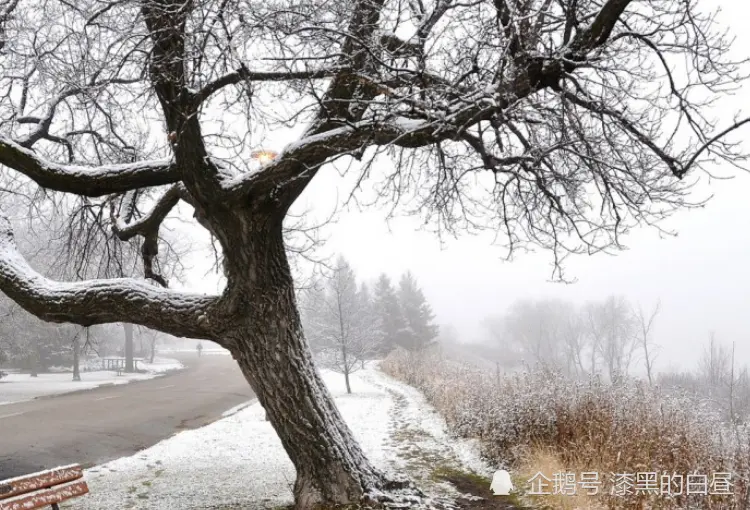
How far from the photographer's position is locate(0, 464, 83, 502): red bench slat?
430 centimetres

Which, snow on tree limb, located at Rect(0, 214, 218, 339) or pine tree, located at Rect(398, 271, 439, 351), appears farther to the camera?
pine tree, located at Rect(398, 271, 439, 351)

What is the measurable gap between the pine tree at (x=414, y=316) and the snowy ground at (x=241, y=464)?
29.3 meters

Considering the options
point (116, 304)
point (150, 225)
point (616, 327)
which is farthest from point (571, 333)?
point (116, 304)

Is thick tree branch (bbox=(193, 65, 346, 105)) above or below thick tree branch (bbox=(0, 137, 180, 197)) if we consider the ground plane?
above

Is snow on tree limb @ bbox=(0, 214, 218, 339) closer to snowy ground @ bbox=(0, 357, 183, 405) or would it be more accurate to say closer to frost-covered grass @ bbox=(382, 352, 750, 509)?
frost-covered grass @ bbox=(382, 352, 750, 509)

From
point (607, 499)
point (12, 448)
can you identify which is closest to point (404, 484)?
point (607, 499)

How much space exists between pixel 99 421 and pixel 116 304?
8.54m

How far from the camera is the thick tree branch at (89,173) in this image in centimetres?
541

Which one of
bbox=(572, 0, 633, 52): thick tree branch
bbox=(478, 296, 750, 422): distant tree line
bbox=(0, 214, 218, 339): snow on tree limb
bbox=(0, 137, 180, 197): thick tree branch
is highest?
bbox=(572, 0, 633, 52): thick tree branch

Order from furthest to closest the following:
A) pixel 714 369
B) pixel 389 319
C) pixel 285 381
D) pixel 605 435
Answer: pixel 389 319
pixel 714 369
pixel 605 435
pixel 285 381

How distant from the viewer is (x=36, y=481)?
14.9 ft

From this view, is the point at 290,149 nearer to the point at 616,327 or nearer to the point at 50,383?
the point at 50,383

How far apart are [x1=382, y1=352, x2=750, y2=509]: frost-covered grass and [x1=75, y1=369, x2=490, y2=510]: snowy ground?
724 millimetres

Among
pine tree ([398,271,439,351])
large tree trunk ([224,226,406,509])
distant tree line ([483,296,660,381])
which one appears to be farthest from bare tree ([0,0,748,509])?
distant tree line ([483,296,660,381])
